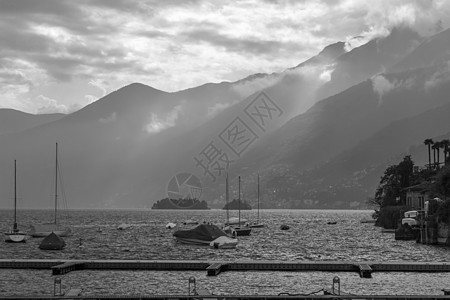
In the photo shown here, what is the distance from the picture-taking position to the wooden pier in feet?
242

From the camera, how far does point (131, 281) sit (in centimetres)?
6906

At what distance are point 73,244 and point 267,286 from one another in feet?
248

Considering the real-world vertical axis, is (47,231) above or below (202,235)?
below

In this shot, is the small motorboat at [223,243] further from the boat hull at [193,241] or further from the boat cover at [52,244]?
the boat cover at [52,244]

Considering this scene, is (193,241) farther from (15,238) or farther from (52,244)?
(15,238)

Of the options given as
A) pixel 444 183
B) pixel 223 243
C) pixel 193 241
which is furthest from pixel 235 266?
pixel 444 183

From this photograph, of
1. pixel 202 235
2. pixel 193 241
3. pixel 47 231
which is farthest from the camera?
pixel 47 231

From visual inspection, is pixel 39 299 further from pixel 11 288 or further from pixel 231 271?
pixel 231 271

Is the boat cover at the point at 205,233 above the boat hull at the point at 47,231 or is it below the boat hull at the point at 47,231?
above

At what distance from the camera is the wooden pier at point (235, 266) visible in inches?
2904

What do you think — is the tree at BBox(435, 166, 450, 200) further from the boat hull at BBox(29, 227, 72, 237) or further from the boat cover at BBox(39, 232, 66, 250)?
the boat hull at BBox(29, 227, 72, 237)

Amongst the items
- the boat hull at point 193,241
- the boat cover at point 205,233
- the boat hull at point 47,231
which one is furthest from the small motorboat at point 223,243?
the boat hull at point 47,231

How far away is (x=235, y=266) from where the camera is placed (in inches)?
3022

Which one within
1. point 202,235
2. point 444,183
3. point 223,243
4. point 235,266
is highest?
point 444,183
